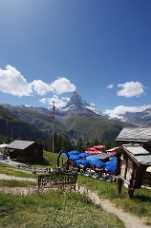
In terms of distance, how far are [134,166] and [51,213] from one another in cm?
774

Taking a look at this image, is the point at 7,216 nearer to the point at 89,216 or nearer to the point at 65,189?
the point at 89,216

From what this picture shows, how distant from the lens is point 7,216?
12.8 metres

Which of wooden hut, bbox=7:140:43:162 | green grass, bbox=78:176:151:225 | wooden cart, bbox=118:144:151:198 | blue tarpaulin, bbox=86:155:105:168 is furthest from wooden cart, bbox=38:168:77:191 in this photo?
wooden hut, bbox=7:140:43:162

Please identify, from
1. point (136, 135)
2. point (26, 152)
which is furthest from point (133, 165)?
point (26, 152)

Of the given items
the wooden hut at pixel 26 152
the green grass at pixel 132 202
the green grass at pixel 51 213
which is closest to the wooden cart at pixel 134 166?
the green grass at pixel 132 202

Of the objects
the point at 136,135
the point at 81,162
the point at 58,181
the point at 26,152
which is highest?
the point at 136,135

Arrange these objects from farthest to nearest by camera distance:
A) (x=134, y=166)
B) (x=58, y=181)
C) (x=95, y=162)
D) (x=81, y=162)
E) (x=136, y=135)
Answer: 1. (x=81, y=162)
2. (x=95, y=162)
3. (x=136, y=135)
4. (x=58, y=181)
5. (x=134, y=166)

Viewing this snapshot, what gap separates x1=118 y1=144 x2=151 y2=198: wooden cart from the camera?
60.8 ft

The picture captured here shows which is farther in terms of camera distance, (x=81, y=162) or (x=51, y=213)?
(x=81, y=162)

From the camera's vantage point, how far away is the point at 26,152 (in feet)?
246

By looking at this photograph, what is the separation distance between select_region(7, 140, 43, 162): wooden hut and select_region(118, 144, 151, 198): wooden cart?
56.2m

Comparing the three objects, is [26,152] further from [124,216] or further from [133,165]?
[124,216]

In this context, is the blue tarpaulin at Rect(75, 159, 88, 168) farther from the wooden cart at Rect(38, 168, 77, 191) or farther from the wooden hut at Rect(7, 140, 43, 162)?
the wooden hut at Rect(7, 140, 43, 162)

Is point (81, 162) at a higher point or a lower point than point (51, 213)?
lower
